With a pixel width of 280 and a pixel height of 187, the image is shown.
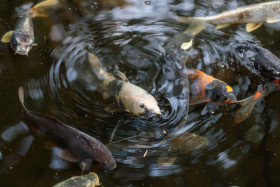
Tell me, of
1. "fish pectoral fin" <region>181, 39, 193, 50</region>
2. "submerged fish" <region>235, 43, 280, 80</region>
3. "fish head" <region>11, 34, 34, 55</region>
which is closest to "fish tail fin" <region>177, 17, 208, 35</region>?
"fish pectoral fin" <region>181, 39, 193, 50</region>

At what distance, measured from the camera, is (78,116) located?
3.40 metres

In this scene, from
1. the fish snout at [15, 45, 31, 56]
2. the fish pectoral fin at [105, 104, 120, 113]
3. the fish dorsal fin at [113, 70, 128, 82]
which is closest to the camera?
the fish pectoral fin at [105, 104, 120, 113]

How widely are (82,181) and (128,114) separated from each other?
37.0 inches

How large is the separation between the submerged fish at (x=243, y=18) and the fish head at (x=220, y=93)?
128 centimetres

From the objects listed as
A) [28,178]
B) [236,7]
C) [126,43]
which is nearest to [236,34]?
[236,7]

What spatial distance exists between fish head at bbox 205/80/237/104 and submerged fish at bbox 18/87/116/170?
54.8 inches

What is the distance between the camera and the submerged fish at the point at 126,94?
324 cm

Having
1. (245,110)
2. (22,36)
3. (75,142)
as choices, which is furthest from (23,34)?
(245,110)

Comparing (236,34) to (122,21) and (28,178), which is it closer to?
(122,21)

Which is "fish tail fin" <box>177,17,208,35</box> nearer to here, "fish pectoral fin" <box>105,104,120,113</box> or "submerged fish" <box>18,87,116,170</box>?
"fish pectoral fin" <box>105,104,120,113</box>

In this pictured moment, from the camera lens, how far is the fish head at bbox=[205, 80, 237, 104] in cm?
347

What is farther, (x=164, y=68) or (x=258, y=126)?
(x=164, y=68)

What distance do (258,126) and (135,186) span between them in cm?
154

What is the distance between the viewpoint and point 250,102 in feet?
11.8
